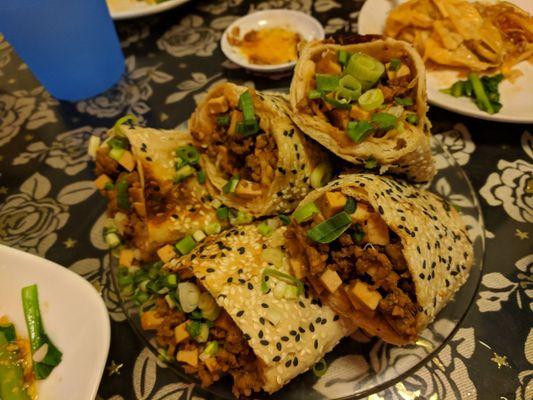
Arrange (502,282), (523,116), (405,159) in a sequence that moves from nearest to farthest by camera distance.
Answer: (405,159)
(502,282)
(523,116)

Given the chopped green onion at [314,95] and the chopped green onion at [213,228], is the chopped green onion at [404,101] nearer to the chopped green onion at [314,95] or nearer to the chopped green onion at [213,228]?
the chopped green onion at [314,95]

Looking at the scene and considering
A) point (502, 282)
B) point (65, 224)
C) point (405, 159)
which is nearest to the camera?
point (405, 159)

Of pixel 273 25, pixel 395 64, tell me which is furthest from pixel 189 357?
pixel 273 25

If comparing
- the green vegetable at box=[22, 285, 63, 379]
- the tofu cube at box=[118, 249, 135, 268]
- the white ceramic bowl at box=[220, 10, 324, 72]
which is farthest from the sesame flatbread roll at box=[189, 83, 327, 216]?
the white ceramic bowl at box=[220, 10, 324, 72]

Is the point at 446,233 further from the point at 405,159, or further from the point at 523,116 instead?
the point at 523,116

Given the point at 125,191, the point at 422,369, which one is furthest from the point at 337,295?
the point at 125,191

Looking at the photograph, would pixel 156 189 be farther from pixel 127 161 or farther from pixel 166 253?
pixel 166 253

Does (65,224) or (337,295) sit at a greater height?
(337,295)
